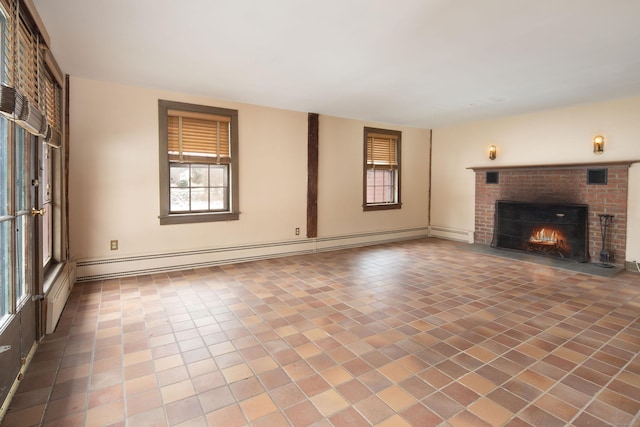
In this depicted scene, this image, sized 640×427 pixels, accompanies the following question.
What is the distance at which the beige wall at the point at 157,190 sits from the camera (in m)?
4.33

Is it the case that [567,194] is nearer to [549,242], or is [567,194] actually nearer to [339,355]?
[549,242]

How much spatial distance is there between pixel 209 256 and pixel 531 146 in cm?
590

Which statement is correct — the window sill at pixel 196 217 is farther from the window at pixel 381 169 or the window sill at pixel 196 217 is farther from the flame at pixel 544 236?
the flame at pixel 544 236

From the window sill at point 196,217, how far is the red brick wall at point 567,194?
492 centimetres

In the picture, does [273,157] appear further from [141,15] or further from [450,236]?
[450,236]

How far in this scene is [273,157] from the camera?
5.73 m

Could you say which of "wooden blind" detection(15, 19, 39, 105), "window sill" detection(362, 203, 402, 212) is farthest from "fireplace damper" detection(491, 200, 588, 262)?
"wooden blind" detection(15, 19, 39, 105)

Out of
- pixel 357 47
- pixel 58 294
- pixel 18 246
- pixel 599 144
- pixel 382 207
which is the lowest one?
pixel 58 294

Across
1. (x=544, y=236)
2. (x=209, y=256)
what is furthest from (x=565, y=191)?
(x=209, y=256)

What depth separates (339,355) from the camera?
2510 millimetres

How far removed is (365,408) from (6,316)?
7.30 feet

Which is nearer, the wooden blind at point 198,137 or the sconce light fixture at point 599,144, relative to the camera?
the wooden blind at point 198,137

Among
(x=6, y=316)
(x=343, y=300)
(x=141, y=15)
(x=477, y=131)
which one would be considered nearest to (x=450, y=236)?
(x=477, y=131)

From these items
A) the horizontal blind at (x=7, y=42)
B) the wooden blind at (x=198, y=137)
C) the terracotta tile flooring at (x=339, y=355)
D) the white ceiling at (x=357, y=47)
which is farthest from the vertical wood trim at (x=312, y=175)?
the horizontal blind at (x=7, y=42)
